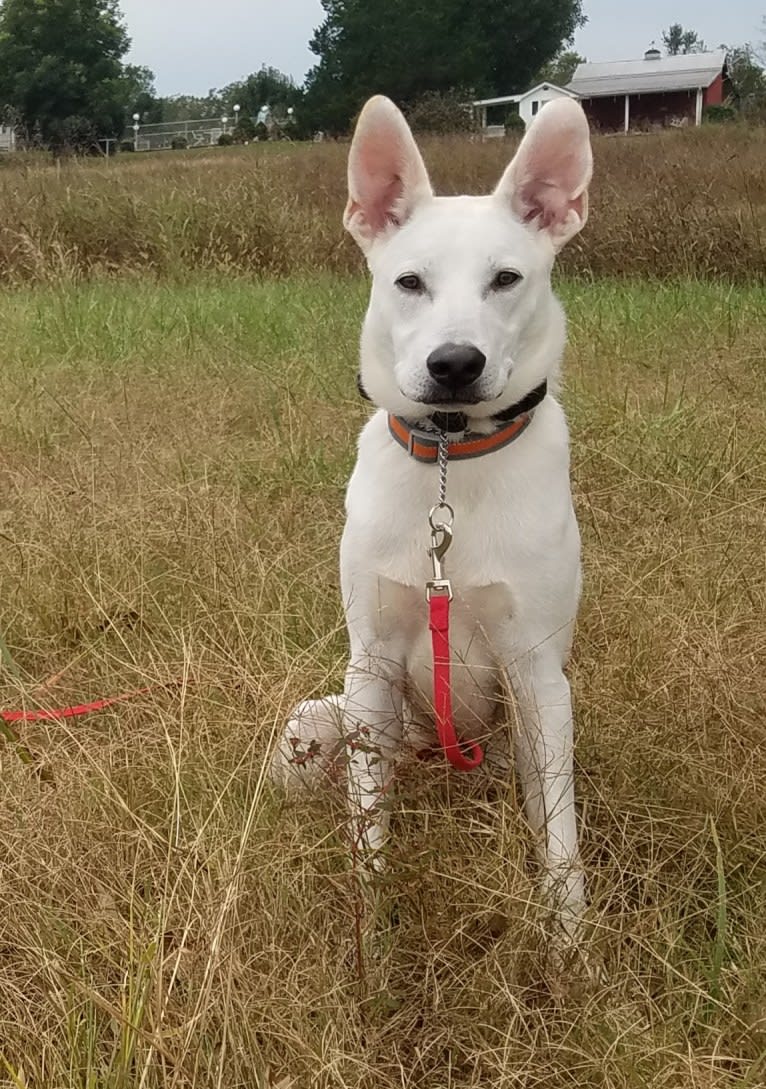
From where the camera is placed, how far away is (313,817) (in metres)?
1.87

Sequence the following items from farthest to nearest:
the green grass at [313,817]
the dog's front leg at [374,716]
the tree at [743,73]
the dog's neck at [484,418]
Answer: the tree at [743,73], the dog's neck at [484,418], the dog's front leg at [374,716], the green grass at [313,817]

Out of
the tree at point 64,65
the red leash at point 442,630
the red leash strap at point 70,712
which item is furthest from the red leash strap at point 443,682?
the tree at point 64,65

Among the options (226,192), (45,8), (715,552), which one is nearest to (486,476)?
(715,552)

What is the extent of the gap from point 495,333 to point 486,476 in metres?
0.27

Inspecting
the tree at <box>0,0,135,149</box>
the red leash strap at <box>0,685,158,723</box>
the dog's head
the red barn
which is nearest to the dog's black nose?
the dog's head

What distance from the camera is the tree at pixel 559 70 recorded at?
164 ft

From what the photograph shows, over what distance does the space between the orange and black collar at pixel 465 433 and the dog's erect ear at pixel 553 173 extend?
338mm

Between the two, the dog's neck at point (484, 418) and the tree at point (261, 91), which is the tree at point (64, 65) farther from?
the dog's neck at point (484, 418)

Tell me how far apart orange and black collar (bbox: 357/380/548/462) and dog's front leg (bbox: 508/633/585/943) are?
0.37m

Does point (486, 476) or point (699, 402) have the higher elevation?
point (486, 476)

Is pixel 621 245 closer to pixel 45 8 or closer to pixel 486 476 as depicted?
pixel 486 476

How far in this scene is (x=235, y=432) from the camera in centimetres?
436

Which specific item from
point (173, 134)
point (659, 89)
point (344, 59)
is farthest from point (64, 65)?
point (659, 89)

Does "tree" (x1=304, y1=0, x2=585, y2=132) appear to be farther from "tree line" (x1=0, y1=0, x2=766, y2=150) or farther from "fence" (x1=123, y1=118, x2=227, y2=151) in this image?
"fence" (x1=123, y1=118, x2=227, y2=151)
